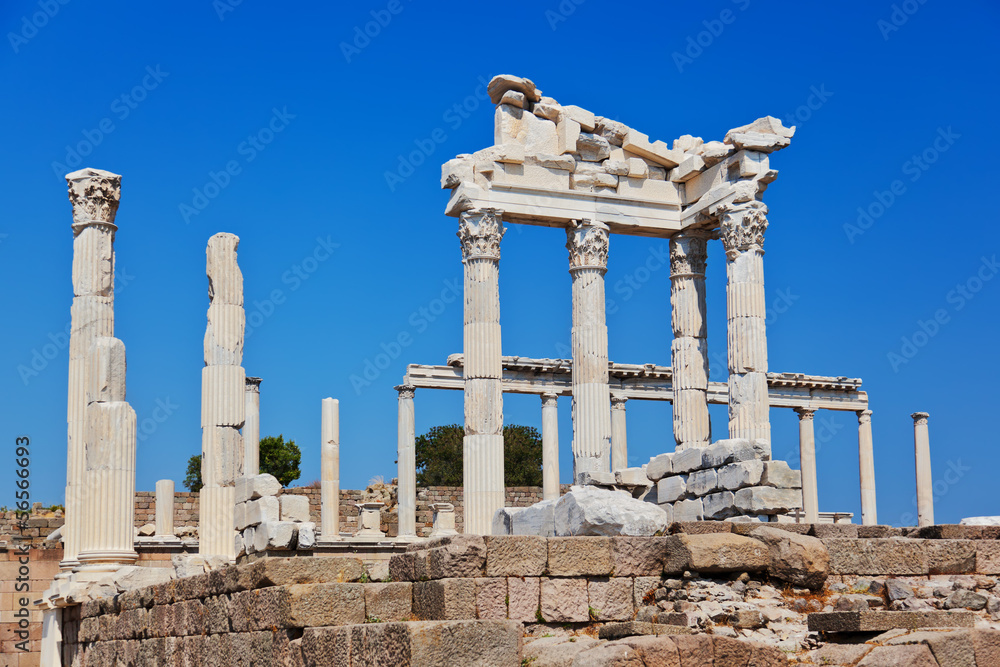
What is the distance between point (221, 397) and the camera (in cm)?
2066

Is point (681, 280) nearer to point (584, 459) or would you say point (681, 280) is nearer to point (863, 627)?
point (584, 459)

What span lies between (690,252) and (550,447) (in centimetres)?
965

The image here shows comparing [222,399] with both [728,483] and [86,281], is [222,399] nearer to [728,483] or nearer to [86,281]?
[86,281]

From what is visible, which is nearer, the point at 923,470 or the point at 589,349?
the point at 589,349

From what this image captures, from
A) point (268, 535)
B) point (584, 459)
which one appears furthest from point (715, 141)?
point (268, 535)

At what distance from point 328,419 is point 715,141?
42.5 ft

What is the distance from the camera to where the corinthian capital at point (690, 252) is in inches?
1088

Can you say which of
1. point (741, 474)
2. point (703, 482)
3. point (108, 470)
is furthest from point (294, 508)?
point (741, 474)

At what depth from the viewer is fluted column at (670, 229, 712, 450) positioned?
26828 millimetres

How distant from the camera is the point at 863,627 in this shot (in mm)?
9844

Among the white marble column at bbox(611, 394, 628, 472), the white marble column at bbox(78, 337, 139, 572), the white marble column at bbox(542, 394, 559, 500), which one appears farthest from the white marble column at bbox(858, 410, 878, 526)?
the white marble column at bbox(78, 337, 139, 572)

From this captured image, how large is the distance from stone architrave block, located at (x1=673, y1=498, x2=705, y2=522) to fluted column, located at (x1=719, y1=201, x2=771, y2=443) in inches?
275

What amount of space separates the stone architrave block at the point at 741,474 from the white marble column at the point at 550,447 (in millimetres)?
15317

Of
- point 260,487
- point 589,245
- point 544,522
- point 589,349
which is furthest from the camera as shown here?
point 589,245
